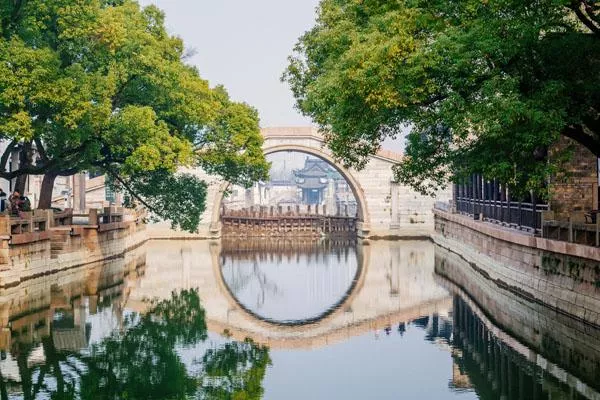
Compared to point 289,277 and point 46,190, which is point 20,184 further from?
point 289,277

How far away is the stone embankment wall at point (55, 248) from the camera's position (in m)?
23.1

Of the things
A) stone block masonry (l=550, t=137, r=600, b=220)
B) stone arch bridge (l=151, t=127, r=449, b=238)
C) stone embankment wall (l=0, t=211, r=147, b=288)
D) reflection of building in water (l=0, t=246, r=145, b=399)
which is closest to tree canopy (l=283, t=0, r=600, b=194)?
stone block masonry (l=550, t=137, r=600, b=220)

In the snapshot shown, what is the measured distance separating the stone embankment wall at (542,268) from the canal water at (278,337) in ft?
1.19

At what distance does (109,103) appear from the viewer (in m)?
27.8

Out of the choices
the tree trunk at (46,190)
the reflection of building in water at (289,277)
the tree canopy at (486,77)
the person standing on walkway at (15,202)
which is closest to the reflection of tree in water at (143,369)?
the reflection of building in water at (289,277)

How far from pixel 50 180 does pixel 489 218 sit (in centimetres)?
1601

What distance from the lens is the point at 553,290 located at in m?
19.5

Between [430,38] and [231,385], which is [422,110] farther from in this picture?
[231,385]

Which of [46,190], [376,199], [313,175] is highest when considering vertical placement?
[313,175]

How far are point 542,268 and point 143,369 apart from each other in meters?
10.2

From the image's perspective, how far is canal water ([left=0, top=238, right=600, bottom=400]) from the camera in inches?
524

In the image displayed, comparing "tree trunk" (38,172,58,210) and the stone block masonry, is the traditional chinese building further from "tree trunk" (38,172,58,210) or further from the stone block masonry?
the stone block masonry

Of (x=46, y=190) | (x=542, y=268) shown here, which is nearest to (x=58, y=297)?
(x=46, y=190)

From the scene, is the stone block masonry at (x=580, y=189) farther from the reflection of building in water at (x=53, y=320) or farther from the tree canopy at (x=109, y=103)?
the tree canopy at (x=109, y=103)
